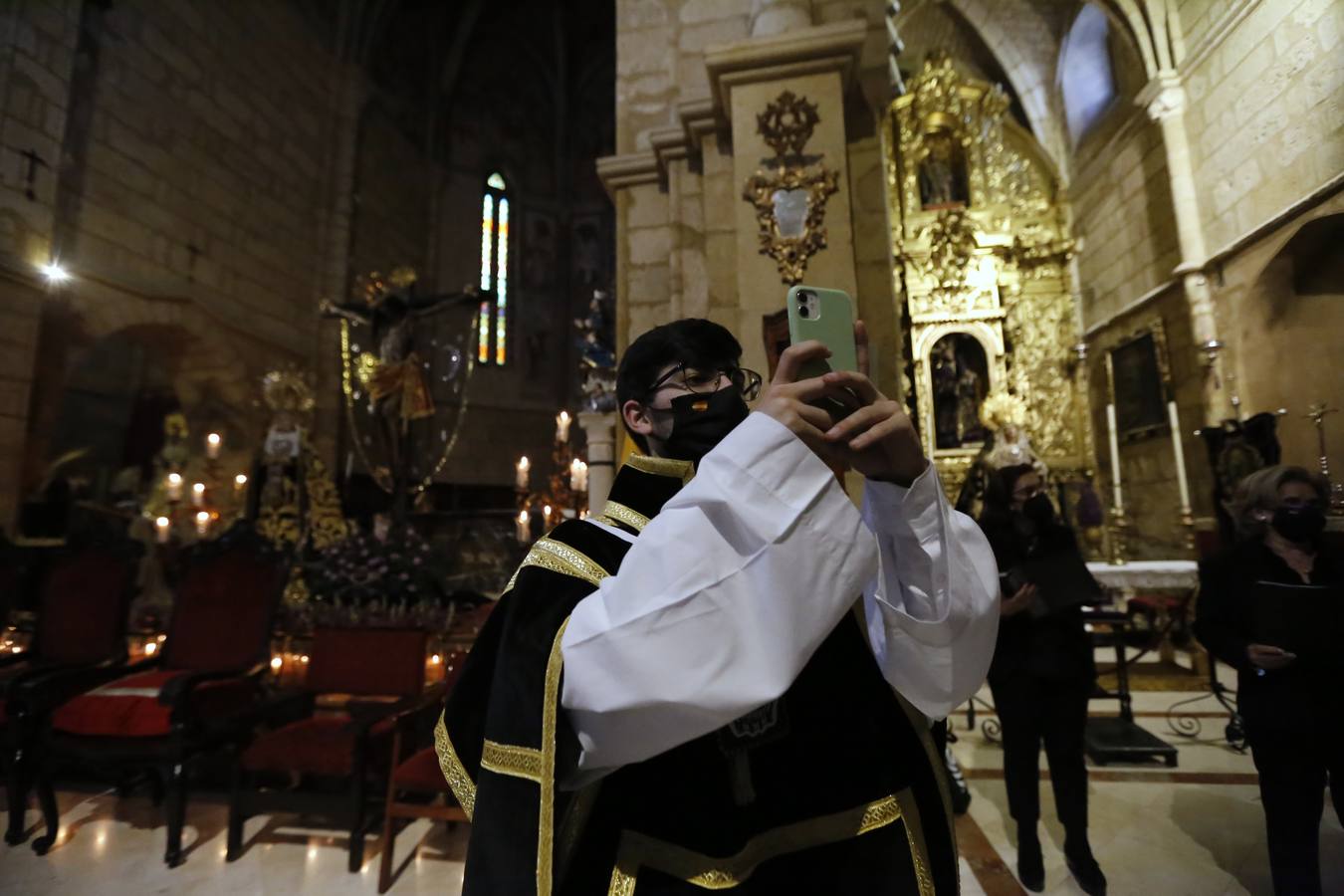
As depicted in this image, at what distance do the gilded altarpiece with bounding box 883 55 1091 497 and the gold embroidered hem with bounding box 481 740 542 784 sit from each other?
10757 mm

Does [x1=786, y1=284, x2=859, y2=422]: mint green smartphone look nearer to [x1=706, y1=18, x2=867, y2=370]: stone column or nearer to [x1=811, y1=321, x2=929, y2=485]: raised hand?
[x1=811, y1=321, x2=929, y2=485]: raised hand

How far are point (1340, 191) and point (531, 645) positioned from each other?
8649mm

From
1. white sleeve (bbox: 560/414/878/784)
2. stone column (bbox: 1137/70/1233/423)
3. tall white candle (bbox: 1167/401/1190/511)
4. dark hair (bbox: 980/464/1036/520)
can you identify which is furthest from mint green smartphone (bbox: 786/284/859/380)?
tall white candle (bbox: 1167/401/1190/511)

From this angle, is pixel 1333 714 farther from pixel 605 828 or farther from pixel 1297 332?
pixel 1297 332

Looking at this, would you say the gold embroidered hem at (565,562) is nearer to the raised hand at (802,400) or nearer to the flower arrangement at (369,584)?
the raised hand at (802,400)

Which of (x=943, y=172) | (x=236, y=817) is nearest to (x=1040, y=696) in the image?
(x=236, y=817)

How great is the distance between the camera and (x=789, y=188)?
367 centimetres

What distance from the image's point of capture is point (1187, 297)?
8.36 metres

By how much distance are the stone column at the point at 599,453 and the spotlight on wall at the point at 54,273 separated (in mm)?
6934

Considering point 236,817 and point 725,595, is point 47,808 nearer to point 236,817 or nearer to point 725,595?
point 236,817

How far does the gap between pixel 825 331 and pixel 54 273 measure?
1019cm

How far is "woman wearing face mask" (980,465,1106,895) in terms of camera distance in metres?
2.75

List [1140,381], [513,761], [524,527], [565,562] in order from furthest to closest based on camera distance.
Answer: [1140,381] < [524,527] < [565,562] < [513,761]

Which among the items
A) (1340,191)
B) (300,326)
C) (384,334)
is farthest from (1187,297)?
(300,326)
